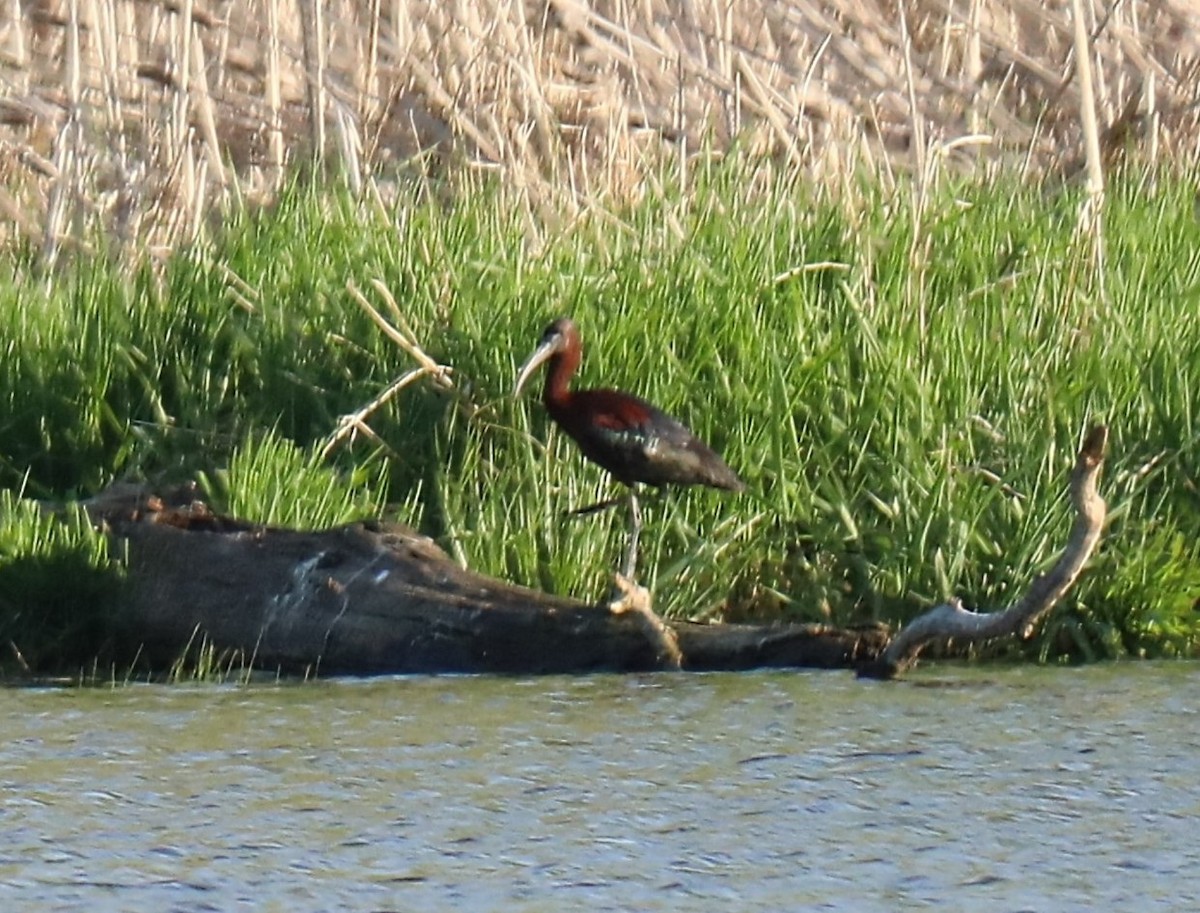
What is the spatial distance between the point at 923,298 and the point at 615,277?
0.87m

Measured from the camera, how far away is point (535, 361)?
230 inches

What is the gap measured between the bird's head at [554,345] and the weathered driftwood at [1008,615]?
123cm

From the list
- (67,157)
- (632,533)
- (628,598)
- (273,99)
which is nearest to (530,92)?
(273,99)

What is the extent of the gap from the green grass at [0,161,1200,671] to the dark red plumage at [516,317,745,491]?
0.21m

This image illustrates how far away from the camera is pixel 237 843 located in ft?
12.5

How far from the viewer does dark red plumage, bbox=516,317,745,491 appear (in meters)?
5.51

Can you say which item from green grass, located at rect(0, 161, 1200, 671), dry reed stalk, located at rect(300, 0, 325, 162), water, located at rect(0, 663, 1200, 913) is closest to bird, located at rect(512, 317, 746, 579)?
green grass, located at rect(0, 161, 1200, 671)

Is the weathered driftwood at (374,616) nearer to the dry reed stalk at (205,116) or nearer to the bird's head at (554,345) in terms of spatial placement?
the bird's head at (554,345)

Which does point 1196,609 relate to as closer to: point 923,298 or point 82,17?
point 923,298

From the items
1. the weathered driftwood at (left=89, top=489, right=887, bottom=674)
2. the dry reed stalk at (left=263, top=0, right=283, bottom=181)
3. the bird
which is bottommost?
the weathered driftwood at (left=89, top=489, right=887, bottom=674)

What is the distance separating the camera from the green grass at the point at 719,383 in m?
5.71

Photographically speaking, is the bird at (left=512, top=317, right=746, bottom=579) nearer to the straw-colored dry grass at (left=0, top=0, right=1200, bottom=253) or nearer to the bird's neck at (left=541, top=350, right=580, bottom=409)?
the bird's neck at (left=541, top=350, right=580, bottom=409)

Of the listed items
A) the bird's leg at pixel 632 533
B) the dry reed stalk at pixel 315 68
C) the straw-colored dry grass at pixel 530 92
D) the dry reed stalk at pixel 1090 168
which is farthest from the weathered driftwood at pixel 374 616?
the dry reed stalk at pixel 315 68

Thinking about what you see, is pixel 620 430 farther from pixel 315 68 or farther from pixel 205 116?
pixel 205 116
